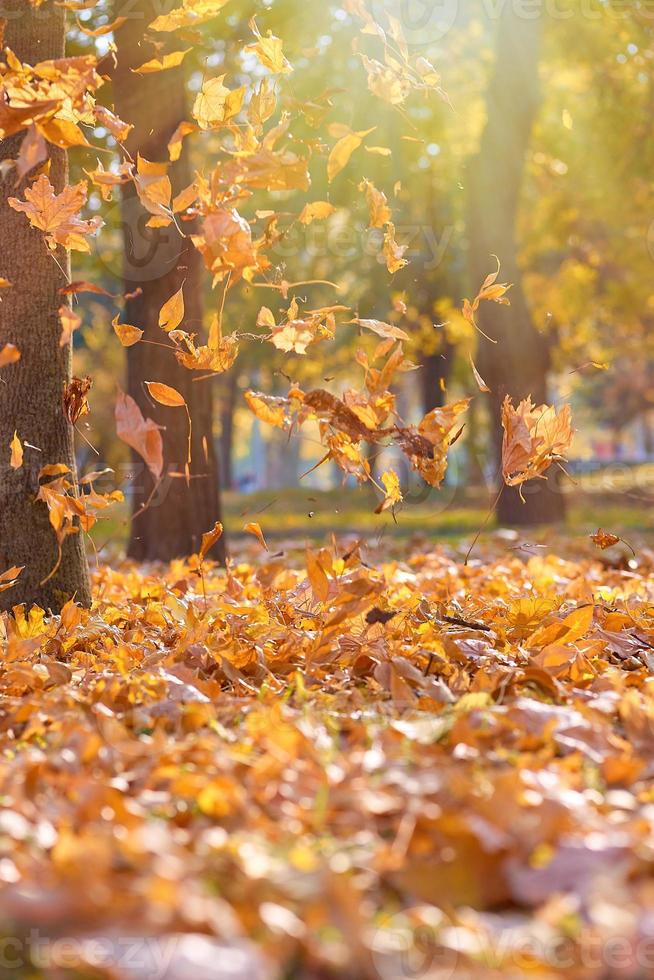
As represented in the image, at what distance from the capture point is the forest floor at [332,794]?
1292mm

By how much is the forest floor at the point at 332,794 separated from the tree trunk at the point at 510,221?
859 cm

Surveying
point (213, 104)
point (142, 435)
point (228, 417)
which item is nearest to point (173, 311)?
point (142, 435)

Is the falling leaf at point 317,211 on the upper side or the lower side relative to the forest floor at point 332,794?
upper

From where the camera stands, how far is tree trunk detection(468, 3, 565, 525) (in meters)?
11.4

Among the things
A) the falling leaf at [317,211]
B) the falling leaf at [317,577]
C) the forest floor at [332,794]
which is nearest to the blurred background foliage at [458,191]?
the falling leaf at [317,211]

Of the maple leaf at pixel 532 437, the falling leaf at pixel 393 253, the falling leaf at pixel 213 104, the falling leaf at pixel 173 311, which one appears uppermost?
the falling leaf at pixel 213 104

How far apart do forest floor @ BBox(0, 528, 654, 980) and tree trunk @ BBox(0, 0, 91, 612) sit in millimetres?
463

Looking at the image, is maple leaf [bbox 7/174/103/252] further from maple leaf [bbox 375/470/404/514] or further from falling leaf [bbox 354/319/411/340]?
maple leaf [bbox 375/470/404/514]

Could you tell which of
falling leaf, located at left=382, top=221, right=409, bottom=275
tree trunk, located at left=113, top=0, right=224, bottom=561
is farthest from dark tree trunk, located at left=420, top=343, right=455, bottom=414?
falling leaf, located at left=382, top=221, right=409, bottom=275

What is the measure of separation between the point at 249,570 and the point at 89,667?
7.20ft

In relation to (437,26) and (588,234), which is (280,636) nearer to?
(437,26)

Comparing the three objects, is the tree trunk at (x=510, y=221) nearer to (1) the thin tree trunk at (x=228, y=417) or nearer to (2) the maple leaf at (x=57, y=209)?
(2) the maple leaf at (x=57, y=209)

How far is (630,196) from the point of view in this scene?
16109 mm

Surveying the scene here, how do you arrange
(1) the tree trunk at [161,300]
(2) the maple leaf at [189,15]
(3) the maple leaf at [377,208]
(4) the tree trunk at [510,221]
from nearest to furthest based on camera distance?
1. (2) the maple leaf at [189,15]
2. (3) the maple leaf at [377,208]
3. (1) the tree trunk at [161,300]
4. (4) the tree trunk at [510,221]
